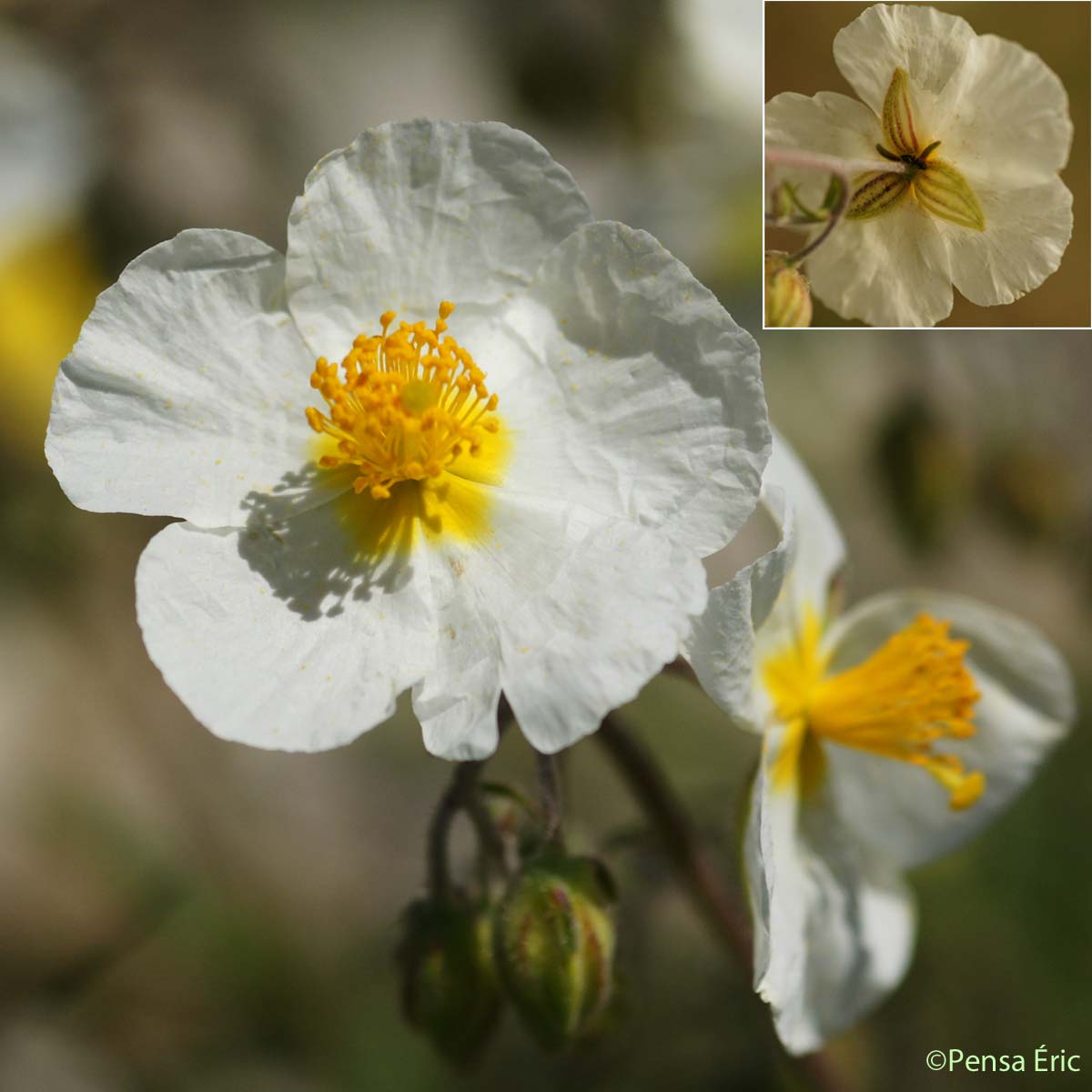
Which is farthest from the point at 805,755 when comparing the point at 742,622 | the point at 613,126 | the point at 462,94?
the point at 462,94

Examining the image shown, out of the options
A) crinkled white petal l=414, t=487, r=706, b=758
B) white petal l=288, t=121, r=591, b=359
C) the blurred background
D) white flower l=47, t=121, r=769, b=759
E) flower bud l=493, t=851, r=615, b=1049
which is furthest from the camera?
the blurred background

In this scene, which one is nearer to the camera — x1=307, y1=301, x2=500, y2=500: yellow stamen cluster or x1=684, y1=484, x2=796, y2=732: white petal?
x1=684, y1=484, x2=796, y2=732: white petal

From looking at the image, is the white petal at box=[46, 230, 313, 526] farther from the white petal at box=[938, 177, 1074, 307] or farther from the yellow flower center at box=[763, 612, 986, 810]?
the white petal at box=[938, 177, 1074, 307]

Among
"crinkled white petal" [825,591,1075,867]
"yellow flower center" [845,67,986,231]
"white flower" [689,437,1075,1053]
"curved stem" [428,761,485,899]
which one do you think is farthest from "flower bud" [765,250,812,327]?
"curved stem" [428,761,485,899]

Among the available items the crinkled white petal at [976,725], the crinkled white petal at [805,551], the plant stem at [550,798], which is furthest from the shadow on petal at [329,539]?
the crinkled white petal at [976,725]

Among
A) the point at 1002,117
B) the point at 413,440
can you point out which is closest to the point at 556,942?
the point at 413,440

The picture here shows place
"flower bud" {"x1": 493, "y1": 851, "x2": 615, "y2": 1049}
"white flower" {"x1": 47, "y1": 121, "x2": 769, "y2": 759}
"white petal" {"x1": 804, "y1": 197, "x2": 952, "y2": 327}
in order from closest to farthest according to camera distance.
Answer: "white flower" {"x1": 47, "y1": 121, "x2": 769, "y2": 759}, "flower bud" {"x1": 493, "y1": 851, "x2": 615, "y2": 1049}, "white petal" {"x1": 804, "y1": 197, "x2": 952, "y2": 327}

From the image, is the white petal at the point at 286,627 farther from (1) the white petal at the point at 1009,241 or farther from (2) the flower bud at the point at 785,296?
(1) the white petal at the point at 1009,241
